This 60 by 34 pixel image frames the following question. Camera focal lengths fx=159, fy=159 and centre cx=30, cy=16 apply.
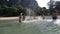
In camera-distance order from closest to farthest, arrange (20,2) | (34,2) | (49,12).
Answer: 1. (49,12)
2. (20,2)
3. (34,2)

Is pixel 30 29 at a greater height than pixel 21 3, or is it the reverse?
pixel 21 3

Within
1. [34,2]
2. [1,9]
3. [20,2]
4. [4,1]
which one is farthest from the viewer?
[34,2]

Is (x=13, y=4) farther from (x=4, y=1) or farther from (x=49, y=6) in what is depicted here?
(x=49, y=6)

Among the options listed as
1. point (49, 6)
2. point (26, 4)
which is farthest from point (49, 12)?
point (26, 4)

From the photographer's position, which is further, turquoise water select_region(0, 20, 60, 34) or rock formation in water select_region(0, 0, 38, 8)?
rock formation in water select_region(0, 0, 38, 8)

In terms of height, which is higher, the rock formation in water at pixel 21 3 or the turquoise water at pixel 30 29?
the rock formation in water at pixel 21 3

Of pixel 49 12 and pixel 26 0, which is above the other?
pixel 26 0

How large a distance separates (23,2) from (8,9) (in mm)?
8217

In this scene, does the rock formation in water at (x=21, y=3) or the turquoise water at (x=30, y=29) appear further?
the rock formation in water at (x=21, y=3)

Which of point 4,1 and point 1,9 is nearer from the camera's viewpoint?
point 1,9

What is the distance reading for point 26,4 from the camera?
119 feet

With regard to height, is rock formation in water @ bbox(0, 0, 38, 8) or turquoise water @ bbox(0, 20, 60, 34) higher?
rock formation in water @ bbox(0, 0, 38, 8)

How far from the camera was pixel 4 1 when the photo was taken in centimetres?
3350

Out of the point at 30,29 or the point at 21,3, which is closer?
the point at 30,29
